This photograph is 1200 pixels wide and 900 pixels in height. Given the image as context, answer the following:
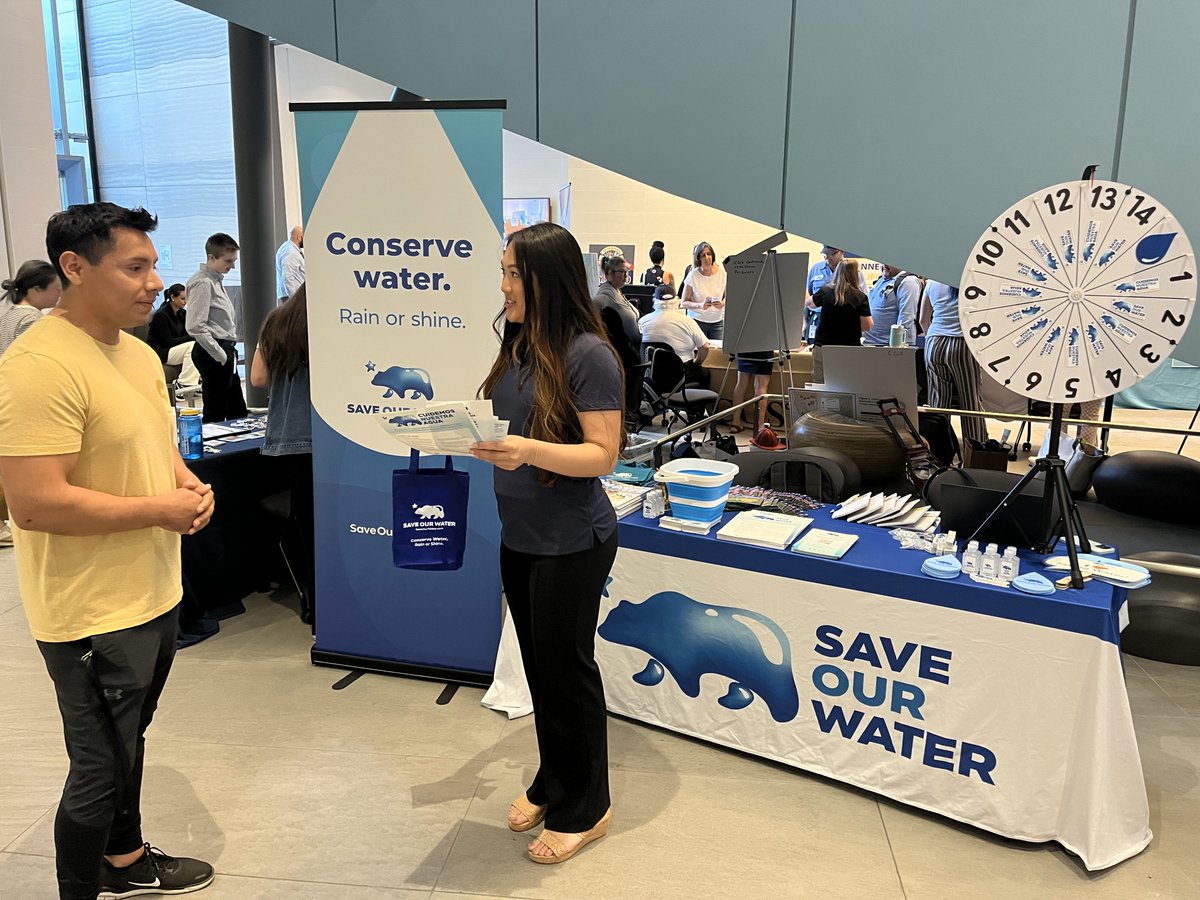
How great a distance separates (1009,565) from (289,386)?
2.57 m

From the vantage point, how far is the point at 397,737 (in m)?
2.60

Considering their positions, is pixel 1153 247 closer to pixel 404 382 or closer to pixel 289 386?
pixel 404 382

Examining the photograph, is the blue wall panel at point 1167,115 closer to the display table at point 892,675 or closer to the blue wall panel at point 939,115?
the blue wall panel at point 939,115

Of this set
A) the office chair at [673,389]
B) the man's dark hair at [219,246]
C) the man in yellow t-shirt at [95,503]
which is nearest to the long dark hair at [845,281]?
the office chair at [673,389]

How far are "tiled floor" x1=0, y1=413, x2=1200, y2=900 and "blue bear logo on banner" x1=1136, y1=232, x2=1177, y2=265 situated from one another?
4.85ft

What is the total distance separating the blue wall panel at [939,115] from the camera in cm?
234

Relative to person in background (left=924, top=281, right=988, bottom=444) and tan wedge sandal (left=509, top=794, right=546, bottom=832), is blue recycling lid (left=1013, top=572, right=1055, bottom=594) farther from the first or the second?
person in background (left=924, top=281, right=988, bottom=444)

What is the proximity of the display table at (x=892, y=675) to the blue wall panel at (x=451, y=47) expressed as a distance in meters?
1.59

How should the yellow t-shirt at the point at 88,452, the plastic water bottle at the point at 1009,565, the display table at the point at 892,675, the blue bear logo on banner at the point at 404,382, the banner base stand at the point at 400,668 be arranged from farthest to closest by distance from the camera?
the banner base stand at the point at 400,668 → the blue bear logo on banner at the point at 404,382 → the plastic water bottle at the point at 1009,565 → the display table at the point at 892,675 → the yellow t-shirt at the point at 88,452

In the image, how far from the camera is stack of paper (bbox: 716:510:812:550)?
2309 millimetres

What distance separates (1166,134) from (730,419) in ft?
16.6

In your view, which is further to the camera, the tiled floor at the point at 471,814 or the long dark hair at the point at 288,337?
the long dark hair at the point at 288,337

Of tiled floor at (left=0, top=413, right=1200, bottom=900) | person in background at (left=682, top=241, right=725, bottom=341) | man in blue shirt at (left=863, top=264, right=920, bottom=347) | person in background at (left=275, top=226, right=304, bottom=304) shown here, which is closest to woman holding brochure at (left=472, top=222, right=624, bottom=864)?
tiled floor at (left=0, top=413, right=1200, bottom=900)

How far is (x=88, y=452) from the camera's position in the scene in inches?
58.8
